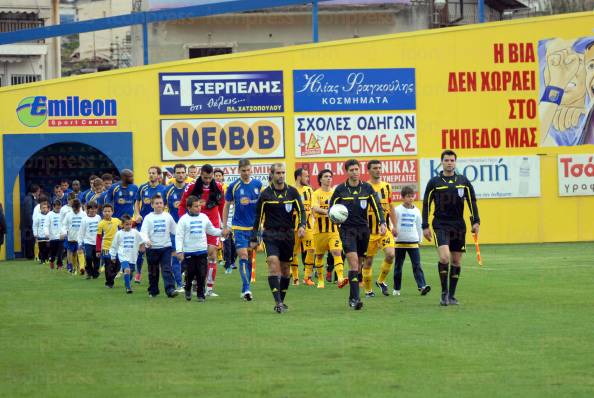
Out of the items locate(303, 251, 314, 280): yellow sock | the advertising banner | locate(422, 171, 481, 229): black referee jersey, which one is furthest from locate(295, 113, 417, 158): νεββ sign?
locate(422, 171, 481, 229): black referee jersey

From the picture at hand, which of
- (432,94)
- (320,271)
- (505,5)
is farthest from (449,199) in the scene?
(505,5)

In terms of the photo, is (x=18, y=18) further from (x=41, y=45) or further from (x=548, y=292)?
(x=548, y=292)

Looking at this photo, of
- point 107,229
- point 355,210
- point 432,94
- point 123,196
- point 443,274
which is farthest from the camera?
point 432,94

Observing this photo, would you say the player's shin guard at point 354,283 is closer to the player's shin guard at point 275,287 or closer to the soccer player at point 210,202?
the player's shin guard at point 275,287

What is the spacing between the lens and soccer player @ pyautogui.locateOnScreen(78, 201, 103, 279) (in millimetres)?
25984

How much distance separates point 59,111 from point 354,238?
18.8m

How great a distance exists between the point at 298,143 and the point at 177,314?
1851cm

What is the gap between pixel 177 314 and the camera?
17281 mm

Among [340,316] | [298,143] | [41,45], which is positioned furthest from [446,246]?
[41,45]

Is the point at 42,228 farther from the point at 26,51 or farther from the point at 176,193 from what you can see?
Result: the point at 26,51

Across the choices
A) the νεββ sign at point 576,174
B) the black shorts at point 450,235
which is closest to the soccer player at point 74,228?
the black shorts at point 450,235

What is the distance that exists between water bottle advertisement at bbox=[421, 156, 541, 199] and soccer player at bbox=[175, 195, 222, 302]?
56.6 feet

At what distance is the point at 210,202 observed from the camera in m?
20.4

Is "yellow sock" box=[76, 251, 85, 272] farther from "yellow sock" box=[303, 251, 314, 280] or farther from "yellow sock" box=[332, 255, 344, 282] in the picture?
"yellow sock" box=[332, 255, 344, 282]
